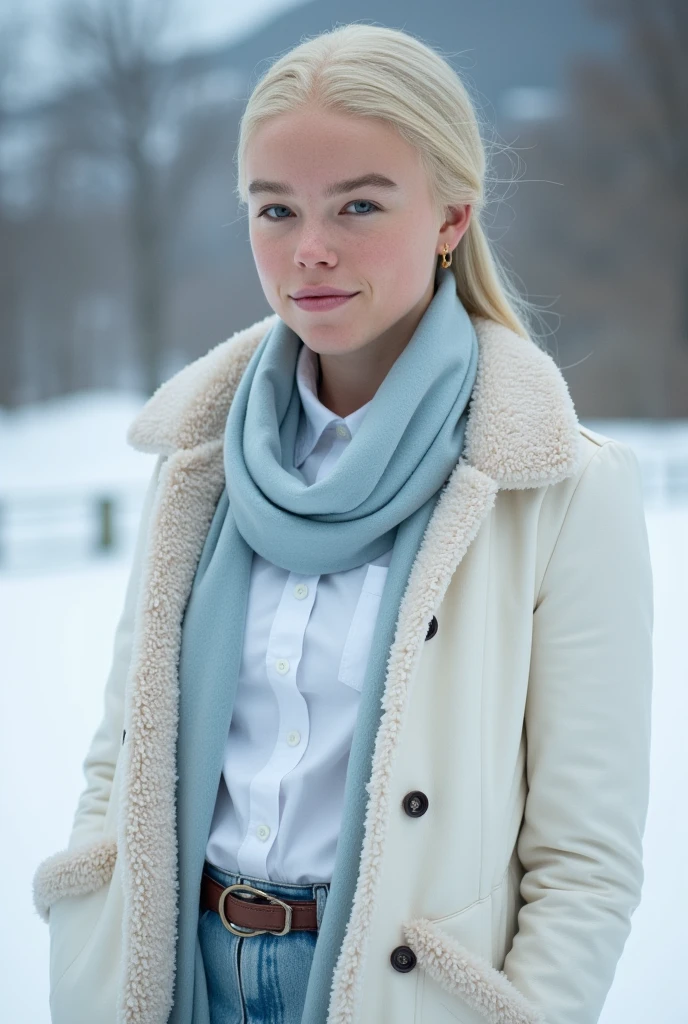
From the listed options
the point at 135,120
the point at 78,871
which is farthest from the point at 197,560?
the point at 135,120

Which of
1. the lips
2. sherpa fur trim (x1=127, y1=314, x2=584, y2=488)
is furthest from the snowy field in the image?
the lips

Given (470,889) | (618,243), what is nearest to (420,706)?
(470,889)

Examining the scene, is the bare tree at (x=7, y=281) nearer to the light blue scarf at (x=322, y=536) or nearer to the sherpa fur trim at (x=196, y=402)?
the sherpa fur trim at (x=196, y=402)

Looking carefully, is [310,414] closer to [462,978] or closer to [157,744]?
[157,744]

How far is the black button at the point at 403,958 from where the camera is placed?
42.6 inches

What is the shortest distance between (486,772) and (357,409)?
1.73 feet

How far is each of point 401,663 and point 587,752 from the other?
240 mm

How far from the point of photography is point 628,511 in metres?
1.12

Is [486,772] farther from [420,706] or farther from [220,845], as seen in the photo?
[220,845]

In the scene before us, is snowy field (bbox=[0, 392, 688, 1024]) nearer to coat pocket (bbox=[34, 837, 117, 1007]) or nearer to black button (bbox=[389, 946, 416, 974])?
coat pocket (bbox=[34, 837, 117, 1007])

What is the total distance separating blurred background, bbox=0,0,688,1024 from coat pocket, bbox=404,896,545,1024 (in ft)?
21.8

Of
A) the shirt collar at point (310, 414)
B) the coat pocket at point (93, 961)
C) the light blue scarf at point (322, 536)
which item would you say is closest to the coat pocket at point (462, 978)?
the light blue scarf at point (322, 536)

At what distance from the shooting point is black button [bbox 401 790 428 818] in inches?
42.6

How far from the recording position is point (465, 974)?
1068 mm
